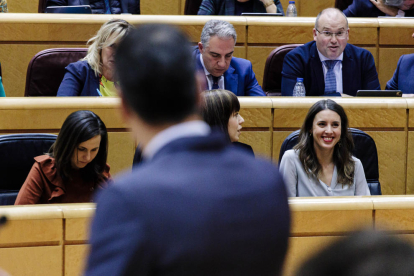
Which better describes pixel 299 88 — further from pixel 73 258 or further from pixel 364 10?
pixel 73 258

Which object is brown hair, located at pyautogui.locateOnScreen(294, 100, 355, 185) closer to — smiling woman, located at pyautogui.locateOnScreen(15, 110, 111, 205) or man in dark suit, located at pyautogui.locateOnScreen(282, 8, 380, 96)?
man in dark suit, located at pyautogui.locateOnScreen(282, 8, 380, 96)


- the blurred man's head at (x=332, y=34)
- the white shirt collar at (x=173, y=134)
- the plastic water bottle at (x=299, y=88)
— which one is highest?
the blurred man's head at (x=332, y=34)

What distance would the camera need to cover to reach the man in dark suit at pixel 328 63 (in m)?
2.77

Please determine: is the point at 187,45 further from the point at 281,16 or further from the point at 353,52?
the point at 281,16

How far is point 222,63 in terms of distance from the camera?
8.32 ft

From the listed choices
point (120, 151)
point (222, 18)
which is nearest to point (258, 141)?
point (120, 151)

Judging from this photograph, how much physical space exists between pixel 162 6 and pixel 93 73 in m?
1.47

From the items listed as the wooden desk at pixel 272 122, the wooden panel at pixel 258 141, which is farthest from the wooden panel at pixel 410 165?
the wooden panel at pixel 258 141

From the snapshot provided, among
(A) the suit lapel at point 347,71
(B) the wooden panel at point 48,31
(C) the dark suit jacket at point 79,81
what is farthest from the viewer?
(B) the wooden panel at point 48,31

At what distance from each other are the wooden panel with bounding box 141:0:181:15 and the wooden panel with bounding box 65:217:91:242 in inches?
97.2

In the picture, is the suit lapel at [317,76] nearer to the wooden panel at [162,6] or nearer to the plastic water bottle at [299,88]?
the plastic water bottle at [299,88]

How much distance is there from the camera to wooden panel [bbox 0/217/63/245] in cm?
146

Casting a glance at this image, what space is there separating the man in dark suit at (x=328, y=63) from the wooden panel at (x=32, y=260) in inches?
61.6

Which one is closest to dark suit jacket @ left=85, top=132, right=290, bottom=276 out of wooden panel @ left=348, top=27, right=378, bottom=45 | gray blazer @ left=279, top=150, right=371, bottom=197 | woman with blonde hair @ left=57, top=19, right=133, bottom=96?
gray blazer @ left=279, top=150, right=371, bottom=197
